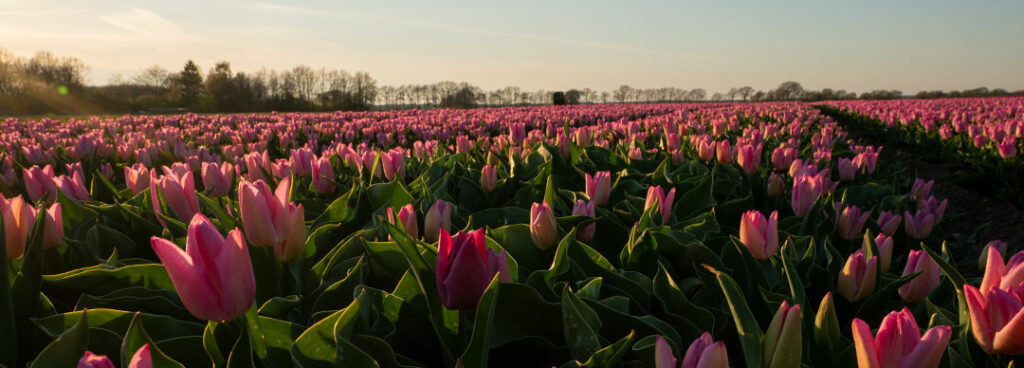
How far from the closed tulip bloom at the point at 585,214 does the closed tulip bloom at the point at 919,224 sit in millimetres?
1470

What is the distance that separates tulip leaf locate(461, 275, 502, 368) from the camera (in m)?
0.94

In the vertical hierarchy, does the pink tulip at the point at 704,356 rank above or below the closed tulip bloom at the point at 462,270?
below

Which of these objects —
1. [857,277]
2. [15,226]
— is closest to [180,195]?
[15,226]

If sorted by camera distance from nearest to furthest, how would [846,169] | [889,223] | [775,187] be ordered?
[889,223]
[775,187]
[846,169]

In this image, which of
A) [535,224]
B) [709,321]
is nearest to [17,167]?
[535,224]

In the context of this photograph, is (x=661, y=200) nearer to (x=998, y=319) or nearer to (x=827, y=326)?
(x=827, y=326)

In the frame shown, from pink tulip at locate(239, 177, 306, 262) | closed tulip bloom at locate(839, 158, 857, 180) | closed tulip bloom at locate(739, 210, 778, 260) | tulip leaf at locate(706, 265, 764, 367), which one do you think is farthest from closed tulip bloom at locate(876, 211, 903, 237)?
pink tulip at locate(239, 177, 306, 262)

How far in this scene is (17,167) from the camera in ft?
16.2

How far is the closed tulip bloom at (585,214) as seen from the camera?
1.85 m

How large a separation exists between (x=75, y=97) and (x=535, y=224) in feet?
238

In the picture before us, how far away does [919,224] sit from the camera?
2420 millimetres

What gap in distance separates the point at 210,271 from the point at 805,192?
2275 mm

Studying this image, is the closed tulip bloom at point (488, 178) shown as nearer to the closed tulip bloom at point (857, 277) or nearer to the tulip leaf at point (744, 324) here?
the closed tulip bloom at point (857, 277)

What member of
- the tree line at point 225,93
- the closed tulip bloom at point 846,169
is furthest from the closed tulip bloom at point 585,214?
the tree line at point 225,93
